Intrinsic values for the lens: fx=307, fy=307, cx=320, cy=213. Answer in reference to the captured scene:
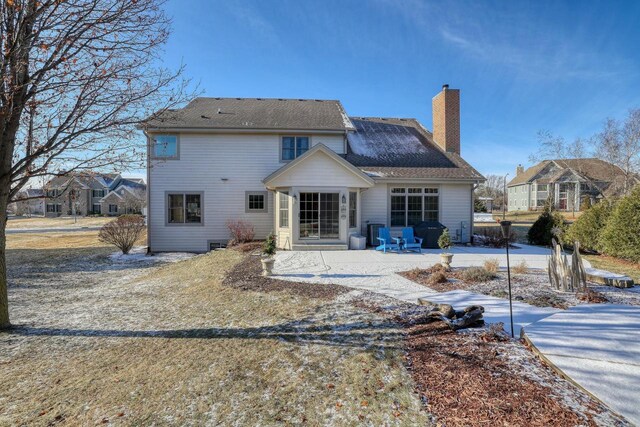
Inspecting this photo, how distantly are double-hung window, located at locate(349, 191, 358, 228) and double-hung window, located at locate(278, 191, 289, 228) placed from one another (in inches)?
108

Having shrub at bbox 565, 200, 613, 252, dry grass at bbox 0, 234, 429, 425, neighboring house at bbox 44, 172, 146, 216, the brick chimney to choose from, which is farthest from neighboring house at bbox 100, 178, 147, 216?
shrub at bbox 565, 200, 613, 252

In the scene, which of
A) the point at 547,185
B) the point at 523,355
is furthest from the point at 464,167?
the point at 547,185

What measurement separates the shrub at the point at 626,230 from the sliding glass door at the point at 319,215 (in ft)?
33.2

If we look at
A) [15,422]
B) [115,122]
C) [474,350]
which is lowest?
[15,422]

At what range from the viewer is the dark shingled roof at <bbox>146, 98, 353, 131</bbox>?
1494 cm

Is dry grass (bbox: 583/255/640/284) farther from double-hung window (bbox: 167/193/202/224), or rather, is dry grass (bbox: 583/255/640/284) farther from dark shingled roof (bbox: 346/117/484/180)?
double-hung window (bbox: 167/193/202/224)

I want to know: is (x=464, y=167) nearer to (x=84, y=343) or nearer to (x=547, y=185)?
(x=84, y=343)

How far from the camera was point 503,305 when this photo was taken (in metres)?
5.70

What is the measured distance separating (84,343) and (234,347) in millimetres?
2695

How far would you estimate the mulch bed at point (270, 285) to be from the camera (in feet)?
22.5

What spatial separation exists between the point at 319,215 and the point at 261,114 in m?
7.25

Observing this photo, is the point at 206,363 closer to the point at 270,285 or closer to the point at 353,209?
the point at 270,285

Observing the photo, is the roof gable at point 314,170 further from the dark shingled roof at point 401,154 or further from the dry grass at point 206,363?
the dry grass at point 206,363

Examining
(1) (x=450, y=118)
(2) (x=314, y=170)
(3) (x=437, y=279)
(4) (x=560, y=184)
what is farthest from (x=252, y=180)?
(4) (x=560, y=184)
